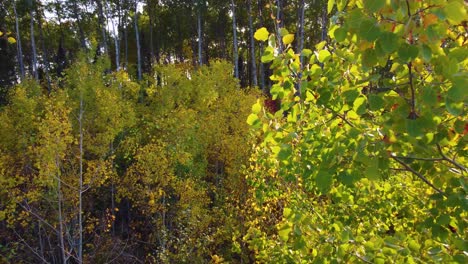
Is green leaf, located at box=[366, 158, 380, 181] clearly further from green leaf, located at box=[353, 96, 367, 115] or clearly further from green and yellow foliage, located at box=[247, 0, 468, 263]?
green leaf, located at box=[353, 96, 367, 115]

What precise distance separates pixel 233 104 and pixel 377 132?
52.0ft

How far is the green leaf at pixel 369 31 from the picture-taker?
126 cm

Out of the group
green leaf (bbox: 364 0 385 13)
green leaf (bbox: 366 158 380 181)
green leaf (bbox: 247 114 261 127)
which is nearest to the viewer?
green leaf (bbox: 364 0 385 13)

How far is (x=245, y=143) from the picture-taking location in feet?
45.1

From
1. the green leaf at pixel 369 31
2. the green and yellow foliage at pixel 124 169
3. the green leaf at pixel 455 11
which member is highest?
the green leaf at pixel 455 11

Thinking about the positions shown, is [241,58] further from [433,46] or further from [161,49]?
[433,46]

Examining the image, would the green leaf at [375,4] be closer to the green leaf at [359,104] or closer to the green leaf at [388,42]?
the green leaf at [388,42]

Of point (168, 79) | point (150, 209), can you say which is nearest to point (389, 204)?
point (150, 209)

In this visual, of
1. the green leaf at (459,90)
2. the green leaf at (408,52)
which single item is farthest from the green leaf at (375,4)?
the green leaf at (459,90)

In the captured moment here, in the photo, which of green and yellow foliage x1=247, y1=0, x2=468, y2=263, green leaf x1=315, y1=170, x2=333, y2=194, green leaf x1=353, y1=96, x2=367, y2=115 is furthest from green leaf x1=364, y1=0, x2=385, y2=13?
green leaf x1=315, y1=170, x2=333, y2=194

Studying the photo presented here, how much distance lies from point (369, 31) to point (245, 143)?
Result: 12.5 metres

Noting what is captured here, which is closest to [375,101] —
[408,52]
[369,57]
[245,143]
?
[369,57]

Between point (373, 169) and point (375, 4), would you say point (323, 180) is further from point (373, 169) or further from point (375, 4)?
point (375, 4)

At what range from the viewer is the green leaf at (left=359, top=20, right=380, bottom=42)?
126cm
